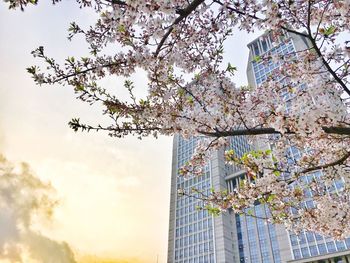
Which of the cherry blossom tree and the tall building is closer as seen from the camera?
the cherry blossom tree

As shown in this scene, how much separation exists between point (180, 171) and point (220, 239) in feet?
236

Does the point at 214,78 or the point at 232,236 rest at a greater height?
the point at 232,236

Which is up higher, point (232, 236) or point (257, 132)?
point (232, 236)

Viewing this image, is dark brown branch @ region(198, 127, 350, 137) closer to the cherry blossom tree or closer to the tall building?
the cherry blossom tree

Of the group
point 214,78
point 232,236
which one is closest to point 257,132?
point 214,78

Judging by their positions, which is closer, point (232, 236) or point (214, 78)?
point (214, 78)

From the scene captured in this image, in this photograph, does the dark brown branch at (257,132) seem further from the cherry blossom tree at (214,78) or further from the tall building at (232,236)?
the tall building at (232,236)

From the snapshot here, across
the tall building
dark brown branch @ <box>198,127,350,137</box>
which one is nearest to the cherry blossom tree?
dark brown branch @ <box>198,127,350,137</box>

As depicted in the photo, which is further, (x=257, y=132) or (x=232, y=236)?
(x=232, y=236)

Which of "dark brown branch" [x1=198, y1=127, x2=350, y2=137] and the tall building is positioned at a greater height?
the tall building

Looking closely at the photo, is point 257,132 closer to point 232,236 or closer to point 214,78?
point 214,78

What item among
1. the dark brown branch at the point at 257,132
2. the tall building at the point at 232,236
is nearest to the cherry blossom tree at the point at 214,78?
the dark brown branch at the point at 257,132

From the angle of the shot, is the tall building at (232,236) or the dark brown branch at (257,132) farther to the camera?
the tall building at (232,236)

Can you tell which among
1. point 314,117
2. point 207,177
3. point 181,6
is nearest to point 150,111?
point 181,6
